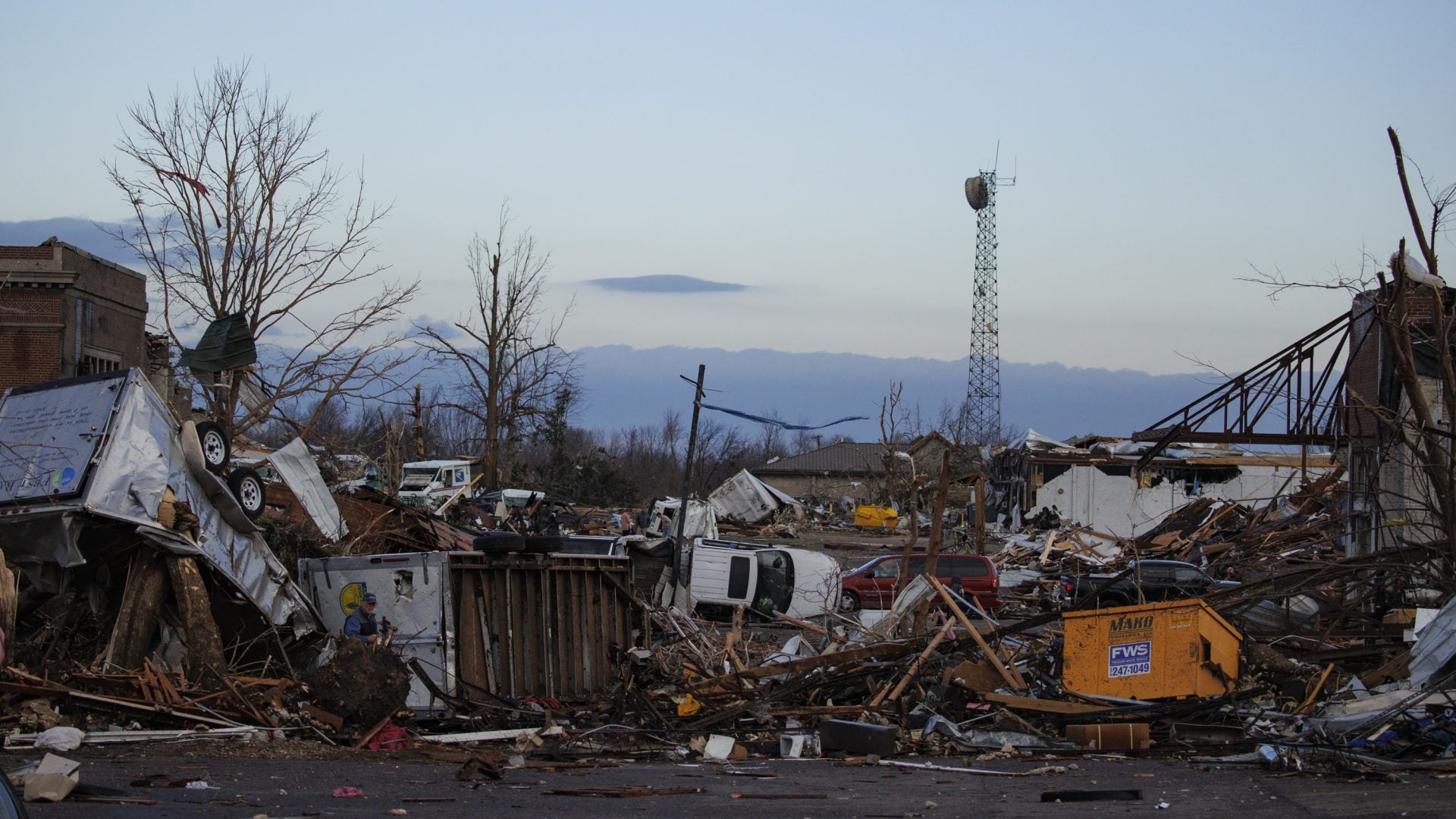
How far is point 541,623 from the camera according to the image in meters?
13.3

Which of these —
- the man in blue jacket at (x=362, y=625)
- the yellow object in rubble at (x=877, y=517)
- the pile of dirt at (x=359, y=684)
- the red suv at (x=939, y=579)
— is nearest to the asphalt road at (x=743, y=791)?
the pile of dirt at (x=359, y=684)

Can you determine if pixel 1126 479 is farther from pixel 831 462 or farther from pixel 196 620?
pixel 831 462

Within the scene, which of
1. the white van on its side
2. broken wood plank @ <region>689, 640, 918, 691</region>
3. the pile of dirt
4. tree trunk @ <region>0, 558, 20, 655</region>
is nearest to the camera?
tree trunk @ <region>0, 558, 20, 655</region>

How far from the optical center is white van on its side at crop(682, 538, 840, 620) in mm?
21250

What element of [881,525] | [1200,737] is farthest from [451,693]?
[881,525]

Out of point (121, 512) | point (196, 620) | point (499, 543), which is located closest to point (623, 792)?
point (499, 543)

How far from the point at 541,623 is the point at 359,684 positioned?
272 cm

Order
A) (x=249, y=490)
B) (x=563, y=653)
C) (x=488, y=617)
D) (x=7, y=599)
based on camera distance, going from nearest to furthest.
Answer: (x=7, y=599), (x=488, y=617), (x=249, y=490), (x=563, y=653)

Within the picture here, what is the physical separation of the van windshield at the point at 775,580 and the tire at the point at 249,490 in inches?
398

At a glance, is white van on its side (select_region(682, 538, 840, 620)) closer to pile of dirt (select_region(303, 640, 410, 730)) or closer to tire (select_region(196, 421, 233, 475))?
tire (select_region(196, 421, 233, 475))

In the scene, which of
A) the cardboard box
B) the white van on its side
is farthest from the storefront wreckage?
the white van on its side

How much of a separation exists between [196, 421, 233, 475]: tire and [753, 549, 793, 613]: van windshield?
10748 mm

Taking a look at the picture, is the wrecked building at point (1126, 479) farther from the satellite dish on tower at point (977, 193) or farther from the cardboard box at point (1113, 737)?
the cardboard box at point (1113, 737)

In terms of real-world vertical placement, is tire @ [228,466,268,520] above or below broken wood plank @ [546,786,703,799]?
above
